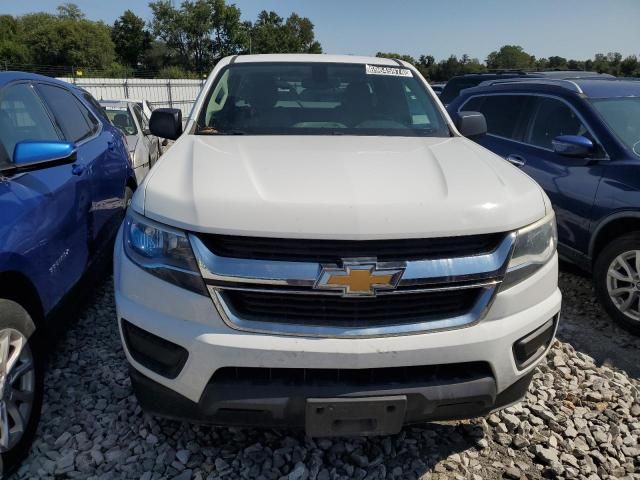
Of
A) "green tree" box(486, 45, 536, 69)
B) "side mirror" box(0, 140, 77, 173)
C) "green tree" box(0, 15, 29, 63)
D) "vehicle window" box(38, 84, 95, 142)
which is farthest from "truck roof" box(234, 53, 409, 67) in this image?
"green tree" box(486, 45, 536, 69)

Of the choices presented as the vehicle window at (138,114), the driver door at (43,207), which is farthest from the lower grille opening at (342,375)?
the vehicle window at (138,114)

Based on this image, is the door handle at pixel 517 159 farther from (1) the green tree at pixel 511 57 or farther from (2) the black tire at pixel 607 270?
(1) the green tree at pixel 511 57

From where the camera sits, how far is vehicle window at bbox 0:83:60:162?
109 inches

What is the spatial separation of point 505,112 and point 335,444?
13.5ft

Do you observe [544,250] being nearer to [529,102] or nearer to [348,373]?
[348,373]

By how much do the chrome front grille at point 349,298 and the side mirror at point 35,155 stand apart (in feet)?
3.78

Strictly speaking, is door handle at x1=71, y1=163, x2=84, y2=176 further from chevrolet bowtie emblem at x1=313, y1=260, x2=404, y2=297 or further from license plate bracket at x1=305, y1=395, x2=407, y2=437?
license plate bracket at x1=305, y1=395, x2=407, y2=437

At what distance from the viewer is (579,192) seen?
418 centimetres

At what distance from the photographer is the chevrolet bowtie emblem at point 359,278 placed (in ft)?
6.18

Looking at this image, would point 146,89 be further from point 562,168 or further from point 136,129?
point 562,168

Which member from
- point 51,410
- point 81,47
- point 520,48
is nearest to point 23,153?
point 51,410

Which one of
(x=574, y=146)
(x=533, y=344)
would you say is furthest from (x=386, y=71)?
(x=533, y=344)

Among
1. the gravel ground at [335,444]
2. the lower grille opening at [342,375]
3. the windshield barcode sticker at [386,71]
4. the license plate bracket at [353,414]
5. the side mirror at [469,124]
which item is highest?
the windshield barcode sticker at [386,71]

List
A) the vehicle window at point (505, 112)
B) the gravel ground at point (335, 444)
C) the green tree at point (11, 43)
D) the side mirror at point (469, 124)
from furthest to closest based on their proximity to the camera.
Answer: the green tree at point (11, 43)
the vehicle window at point (505, 112)
the side mirror at point (469, 124)
the gravel ground at point (335, 444)
